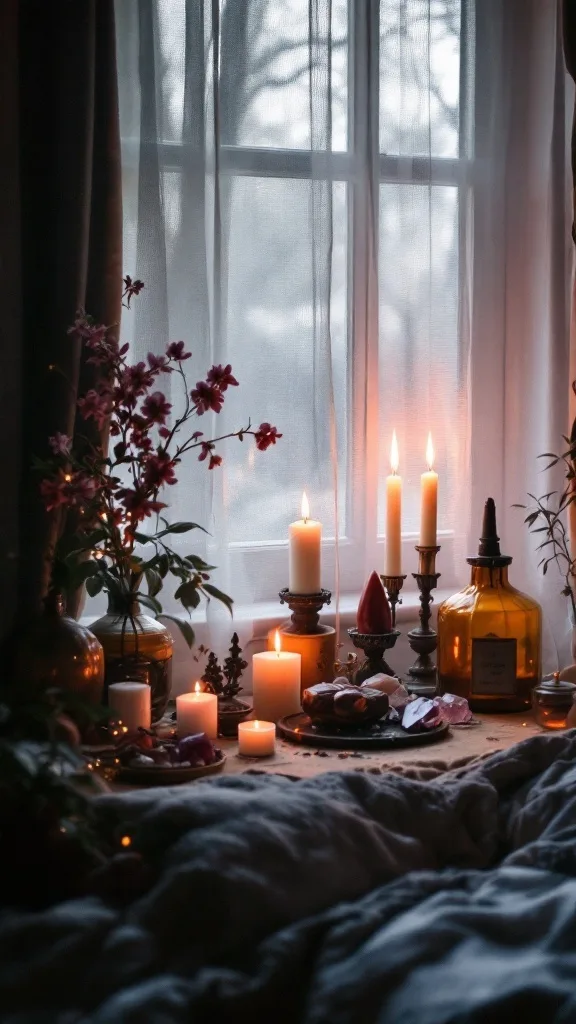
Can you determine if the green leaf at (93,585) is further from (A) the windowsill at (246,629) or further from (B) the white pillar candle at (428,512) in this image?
(B) the white pillar candle at (428,512)

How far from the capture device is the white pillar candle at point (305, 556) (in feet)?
5.98

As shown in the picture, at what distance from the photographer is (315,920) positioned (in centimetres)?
101

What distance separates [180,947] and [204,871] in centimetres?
7

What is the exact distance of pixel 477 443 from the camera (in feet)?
7.27

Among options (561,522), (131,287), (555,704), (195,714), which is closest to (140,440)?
(131,287)

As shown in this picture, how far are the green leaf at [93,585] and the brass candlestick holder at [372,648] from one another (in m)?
0.47

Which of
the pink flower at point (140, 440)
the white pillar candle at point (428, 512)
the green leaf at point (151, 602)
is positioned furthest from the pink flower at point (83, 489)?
the white pillar candle at point (428, 512)

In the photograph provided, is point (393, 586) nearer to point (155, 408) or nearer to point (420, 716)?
point (420, 716)

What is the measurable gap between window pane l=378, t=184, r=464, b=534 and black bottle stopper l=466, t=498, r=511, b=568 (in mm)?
312

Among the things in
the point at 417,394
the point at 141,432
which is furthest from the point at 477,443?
the point at 141,432

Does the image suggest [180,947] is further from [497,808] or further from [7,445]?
[7,445]

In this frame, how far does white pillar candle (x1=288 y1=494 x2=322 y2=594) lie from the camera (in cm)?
182

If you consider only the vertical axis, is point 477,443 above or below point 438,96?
below

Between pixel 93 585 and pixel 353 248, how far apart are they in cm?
87
